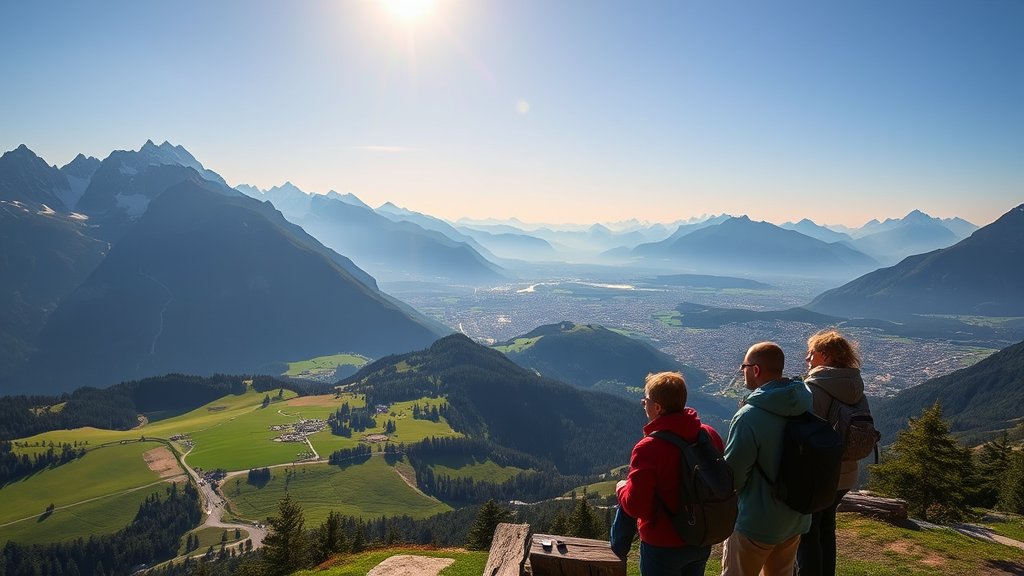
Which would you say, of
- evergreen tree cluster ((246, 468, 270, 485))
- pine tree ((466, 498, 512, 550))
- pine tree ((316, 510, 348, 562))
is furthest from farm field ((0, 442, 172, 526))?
pine tree ((466, 498, 512, 550))

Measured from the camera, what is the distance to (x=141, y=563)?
115 meters

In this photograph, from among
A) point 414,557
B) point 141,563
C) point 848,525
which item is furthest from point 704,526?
point 141,563

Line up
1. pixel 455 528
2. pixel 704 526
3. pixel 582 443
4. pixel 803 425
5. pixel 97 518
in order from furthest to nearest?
pixel 582 443, pixel 97 518, pixel 455 528, pixel 803 425, pixel 704 526

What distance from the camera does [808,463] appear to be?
20.8 feet

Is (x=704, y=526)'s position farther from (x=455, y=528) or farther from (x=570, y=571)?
(x=455, y=528)

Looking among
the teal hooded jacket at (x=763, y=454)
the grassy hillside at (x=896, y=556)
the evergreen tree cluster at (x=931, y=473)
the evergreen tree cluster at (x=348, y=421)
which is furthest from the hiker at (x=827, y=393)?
the evergreen tree cluster at (x=348, y=421)

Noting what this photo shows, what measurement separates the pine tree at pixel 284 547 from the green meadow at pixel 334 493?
336 feet

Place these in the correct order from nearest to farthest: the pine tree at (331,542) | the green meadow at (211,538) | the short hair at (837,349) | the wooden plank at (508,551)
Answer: the short hair at (837,349) → the wooden plank at (508,551) → the pine tree at (331,542) → the green meadow at (211,538)

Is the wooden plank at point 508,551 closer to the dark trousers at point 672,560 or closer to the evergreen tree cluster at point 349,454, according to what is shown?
the dark trousers at point 672,560

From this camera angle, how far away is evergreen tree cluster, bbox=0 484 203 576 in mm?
110188

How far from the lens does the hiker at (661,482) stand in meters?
6.08

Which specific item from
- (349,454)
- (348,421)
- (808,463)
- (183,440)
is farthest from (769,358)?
(183,440)

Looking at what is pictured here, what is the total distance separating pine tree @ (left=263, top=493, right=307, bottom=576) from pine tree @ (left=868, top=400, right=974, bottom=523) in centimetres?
3387

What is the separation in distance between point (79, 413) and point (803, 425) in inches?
10666
